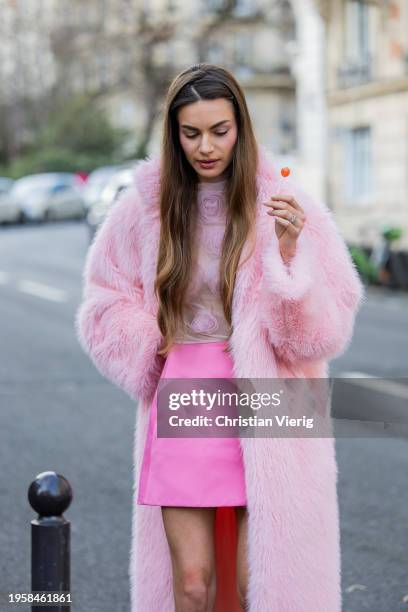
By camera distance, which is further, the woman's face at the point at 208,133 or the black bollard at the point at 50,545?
the black bollard at the point at 50,545

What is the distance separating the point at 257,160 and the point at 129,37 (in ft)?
188

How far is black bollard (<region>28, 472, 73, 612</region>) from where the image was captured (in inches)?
142

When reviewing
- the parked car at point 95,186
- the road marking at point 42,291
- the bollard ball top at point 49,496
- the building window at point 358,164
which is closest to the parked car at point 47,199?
the parked car at point 95,186

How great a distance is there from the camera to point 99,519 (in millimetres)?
7000

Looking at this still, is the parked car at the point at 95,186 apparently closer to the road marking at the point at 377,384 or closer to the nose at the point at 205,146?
the road marking at the point at 377,384

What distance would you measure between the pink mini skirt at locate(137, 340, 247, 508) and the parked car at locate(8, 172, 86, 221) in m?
41.7

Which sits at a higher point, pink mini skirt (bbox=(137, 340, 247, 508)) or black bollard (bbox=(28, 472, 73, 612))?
pink mini skirt (bbox=(137, 340, 247, 508))

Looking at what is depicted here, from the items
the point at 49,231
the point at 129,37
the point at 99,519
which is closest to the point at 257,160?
the point at 99,519

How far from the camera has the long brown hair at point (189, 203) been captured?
3.51 meters

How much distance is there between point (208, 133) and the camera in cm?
351

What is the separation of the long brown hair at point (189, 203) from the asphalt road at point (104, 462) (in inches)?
90.3

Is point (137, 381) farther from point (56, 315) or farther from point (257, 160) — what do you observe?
point (56, 315)

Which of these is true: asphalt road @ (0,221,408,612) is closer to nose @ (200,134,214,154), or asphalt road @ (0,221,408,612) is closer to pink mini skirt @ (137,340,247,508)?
pink mini skirt @ (137,340,247,508)

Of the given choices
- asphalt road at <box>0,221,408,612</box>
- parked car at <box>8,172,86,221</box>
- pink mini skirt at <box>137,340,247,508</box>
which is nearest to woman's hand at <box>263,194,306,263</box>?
pink mini skirt at <box>137,340,247,508</box>
